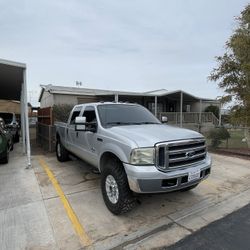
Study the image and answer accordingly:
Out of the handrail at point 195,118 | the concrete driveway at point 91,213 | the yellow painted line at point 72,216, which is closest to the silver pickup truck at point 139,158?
the concrete driveway at point 91,213

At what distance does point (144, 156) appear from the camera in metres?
3.52

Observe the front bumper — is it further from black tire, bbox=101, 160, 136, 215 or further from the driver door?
the driver door

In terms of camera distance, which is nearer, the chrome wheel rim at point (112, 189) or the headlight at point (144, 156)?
the headlight at point (144, 156)

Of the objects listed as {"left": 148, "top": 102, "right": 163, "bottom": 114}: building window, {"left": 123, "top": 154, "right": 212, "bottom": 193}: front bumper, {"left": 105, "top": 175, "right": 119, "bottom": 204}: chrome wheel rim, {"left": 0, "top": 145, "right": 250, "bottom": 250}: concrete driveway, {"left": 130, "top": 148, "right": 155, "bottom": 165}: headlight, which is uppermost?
{"left": 148, "top": 102, "right": 163, "bottom": 114}: building window

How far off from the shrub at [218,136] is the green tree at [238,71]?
121 centimetres

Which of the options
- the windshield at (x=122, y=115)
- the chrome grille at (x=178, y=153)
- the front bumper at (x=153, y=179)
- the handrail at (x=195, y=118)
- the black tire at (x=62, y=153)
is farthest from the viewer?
the handrail at (x=195, y=118)

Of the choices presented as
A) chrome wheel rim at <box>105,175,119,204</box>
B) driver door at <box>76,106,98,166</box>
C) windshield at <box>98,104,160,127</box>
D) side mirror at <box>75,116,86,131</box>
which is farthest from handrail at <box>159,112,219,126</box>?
chrome wheel rim at <box>105,175,119,204</box>

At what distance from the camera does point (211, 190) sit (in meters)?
5.28

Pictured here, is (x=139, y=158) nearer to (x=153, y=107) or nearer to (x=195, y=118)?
(x=195, y=118)

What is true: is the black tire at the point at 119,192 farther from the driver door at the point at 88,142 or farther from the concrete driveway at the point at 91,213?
the driver door at the point at 88,142

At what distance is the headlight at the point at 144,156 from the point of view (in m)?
3.52

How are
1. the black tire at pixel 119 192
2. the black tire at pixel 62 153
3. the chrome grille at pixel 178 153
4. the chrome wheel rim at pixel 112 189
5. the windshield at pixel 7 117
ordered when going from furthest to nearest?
the windshield at pixel 7 117
the black tire at pixel 62 153
the chrome wheel rim at pixel 112 189
the black tire at pixel 119 192
the chrome grille at pixel 178 153

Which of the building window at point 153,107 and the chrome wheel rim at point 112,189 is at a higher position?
the building window at point 153,107

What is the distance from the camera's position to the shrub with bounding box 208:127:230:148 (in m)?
10.4
